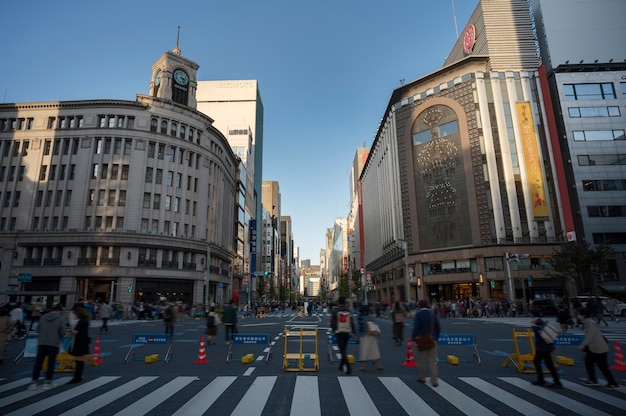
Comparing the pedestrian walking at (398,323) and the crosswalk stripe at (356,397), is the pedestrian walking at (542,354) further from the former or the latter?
the pedestrian walking at (398,323)

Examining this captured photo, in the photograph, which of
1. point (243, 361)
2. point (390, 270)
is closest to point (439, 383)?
point (243, 361)

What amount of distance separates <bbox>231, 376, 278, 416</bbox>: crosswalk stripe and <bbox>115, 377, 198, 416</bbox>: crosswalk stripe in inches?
63.3

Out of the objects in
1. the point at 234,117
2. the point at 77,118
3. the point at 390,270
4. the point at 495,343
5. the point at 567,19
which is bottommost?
the point at 495,343

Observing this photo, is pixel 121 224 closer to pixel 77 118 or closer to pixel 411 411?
pixel 77 118

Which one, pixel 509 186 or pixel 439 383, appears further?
pixel 509 186

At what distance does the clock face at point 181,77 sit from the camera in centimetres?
5700

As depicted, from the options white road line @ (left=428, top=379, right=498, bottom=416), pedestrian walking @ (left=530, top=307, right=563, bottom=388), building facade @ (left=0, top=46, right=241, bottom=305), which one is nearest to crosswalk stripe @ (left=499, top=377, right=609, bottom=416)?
pedestrian walking @ (left=530, top=307, right=563, bottom=388)

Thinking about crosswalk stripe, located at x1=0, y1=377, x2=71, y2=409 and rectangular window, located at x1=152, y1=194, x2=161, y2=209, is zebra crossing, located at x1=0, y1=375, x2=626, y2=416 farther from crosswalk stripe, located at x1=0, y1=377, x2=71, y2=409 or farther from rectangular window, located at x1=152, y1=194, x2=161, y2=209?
rectangular window, located at x1=152, y1=194, x2=161, y2=209

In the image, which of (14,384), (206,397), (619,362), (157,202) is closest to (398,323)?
(619,362)

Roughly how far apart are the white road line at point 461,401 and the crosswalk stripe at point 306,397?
104 inches

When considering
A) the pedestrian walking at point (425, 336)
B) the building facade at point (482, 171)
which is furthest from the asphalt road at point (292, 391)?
the building facade at point (482, 171)

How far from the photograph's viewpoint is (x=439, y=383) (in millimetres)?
8461

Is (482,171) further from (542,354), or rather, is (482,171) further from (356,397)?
(356,397)

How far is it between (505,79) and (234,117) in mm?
67597
